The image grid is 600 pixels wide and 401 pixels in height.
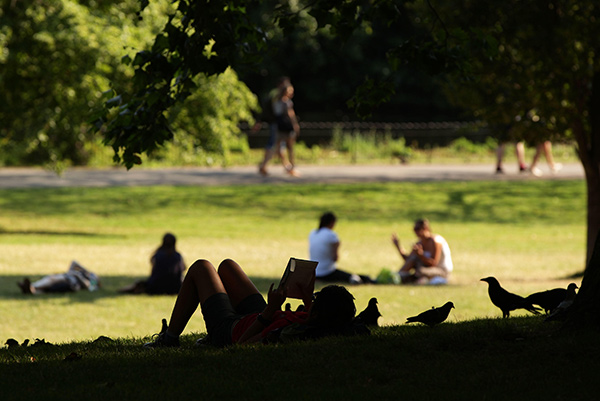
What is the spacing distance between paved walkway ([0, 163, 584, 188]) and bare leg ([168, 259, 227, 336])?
747 inches

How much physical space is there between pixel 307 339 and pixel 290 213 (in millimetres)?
16777

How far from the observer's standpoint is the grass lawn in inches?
215

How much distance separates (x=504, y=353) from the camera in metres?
5.84

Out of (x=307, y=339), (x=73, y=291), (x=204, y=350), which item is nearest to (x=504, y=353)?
(x=307, y=339)

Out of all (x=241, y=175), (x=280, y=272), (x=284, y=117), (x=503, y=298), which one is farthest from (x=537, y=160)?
(x=503, y=298)

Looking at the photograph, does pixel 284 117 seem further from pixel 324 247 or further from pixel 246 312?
pixel 246 312

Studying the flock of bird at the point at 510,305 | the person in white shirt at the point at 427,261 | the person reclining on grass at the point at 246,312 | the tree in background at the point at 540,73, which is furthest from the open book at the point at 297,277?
the person in white shirt at the point at 427,261

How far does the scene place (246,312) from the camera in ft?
22.6

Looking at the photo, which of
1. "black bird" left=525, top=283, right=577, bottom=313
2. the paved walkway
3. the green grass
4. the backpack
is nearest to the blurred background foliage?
the backpack

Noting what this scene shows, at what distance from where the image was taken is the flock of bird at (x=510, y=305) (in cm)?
657

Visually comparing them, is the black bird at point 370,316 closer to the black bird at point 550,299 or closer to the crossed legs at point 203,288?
the crossed legs at point 203,288

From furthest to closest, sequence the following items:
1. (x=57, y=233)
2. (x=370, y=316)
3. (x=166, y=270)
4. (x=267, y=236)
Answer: (x=267, y=236) < (x=57, y=233) < (x=166, y=270) < (x=370, y=316)

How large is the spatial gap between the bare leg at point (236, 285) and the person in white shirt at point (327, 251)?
23.5 feet

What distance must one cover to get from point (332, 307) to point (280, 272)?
380 inches
